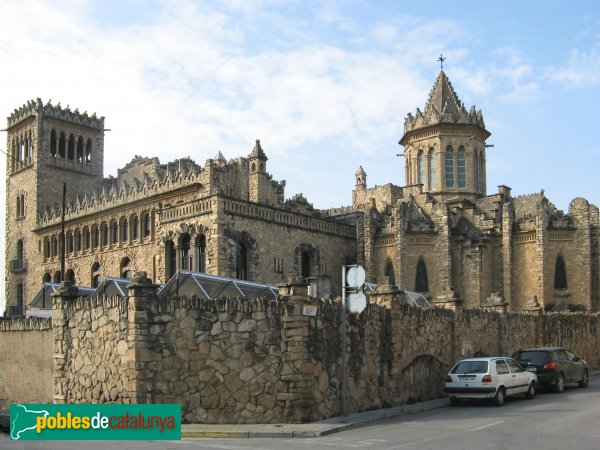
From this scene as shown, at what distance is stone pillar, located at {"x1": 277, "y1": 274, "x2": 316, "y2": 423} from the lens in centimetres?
1778

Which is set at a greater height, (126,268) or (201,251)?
(201,251)

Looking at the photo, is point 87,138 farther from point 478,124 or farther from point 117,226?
point 478,124

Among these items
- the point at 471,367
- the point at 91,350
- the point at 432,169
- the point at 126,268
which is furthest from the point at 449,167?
the point at 91,350

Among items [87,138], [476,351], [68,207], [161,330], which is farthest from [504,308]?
[87,138]

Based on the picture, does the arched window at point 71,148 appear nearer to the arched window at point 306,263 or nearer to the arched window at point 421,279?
the arched window at point 306,263

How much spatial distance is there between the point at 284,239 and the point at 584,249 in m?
16.8

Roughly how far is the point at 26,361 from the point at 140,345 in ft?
23.9

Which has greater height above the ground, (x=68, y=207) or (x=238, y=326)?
(x=68, y=207)

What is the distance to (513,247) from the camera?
43.9 metres

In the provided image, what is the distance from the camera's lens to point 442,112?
5409 cm

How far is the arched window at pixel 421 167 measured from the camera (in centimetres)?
5425

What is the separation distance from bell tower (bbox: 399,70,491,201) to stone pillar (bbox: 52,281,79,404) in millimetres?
36373

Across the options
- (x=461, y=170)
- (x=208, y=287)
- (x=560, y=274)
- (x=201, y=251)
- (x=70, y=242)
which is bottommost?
(x=208, y=287)

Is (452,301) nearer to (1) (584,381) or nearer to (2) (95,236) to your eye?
(1) (584,381)
